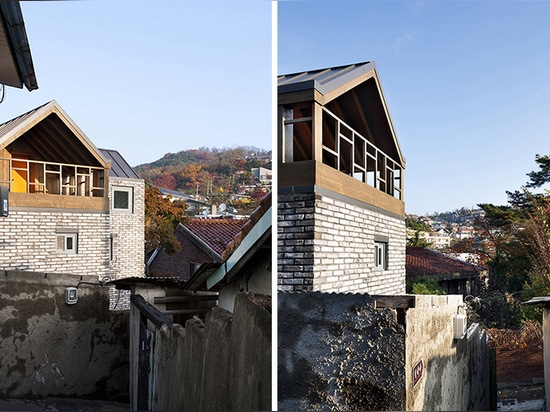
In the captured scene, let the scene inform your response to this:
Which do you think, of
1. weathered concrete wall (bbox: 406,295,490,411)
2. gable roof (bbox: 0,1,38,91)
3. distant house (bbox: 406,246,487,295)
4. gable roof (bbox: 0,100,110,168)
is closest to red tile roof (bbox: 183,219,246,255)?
gable roof (bbox: 0,100,110,168)

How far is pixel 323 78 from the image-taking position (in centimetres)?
250

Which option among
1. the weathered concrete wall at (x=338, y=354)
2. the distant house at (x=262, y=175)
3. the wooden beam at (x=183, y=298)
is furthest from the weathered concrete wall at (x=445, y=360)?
Answer: the wooden beam at (x=183, y=298)

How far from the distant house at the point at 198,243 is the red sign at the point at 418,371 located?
1.23 m

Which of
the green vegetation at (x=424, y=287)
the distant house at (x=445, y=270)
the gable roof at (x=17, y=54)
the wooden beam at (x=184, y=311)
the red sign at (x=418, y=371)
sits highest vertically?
the gable roof at (x=17, y=54)

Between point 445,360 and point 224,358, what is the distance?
1212 mm

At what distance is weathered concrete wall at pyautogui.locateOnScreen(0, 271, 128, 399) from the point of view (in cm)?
264

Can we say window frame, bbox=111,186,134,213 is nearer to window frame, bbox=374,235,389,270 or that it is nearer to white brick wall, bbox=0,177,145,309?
white brick wall, bbox=0,177,145,309

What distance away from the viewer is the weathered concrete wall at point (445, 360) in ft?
7.70

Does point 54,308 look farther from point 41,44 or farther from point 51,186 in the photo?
point 41,44

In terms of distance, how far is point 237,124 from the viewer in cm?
286

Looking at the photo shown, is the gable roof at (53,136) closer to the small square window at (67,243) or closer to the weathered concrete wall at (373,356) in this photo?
the small square window at (67,243)

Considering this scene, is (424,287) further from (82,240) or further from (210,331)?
(82,240)

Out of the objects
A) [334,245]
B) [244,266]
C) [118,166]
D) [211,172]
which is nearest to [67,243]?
[118,166]

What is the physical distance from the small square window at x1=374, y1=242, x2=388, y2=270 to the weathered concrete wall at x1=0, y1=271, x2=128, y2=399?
1.68m
